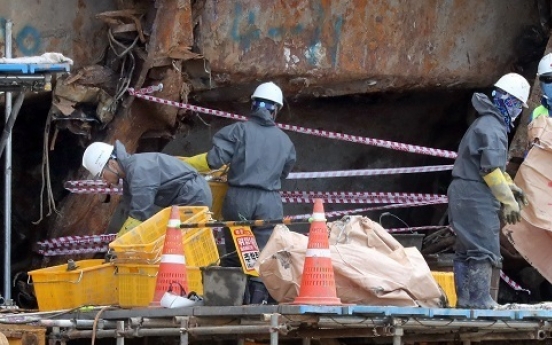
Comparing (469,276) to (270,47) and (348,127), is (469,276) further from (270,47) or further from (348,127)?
(348,127)

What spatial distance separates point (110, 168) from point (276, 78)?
2.96 meters

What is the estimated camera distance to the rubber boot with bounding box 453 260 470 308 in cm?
1178

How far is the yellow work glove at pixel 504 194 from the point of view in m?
11.6

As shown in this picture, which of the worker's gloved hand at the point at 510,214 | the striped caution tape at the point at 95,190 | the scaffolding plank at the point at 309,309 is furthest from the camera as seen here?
the striped caution tape at the point at 95,190

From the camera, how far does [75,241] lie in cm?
1380

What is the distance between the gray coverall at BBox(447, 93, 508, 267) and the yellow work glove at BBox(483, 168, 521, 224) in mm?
56

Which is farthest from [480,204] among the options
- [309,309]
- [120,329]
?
[120,329]

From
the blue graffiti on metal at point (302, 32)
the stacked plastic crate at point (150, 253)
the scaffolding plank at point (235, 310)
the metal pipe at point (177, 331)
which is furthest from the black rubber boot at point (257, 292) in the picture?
the blue graffiti on metal at point (302, 32)

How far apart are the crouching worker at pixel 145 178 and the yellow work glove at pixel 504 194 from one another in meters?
2.30

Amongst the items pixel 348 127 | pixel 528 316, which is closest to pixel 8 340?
pixel 528 316

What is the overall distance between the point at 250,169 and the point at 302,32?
2368 millimetres

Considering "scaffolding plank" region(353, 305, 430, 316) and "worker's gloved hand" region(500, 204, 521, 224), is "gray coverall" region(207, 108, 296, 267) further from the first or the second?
"scaffolding plank" region(353, 305, 430, 316)

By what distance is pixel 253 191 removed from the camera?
12773 millimetres

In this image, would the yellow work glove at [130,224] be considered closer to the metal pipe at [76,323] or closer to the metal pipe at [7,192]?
the metal pipe at [76,323]
